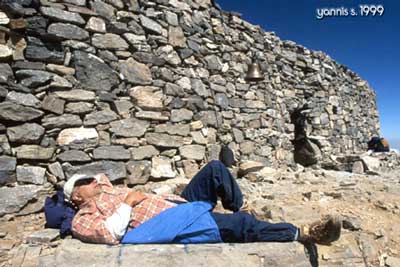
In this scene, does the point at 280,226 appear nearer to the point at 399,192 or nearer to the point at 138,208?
the point at 138,208

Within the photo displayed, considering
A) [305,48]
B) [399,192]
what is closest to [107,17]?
[399,192]

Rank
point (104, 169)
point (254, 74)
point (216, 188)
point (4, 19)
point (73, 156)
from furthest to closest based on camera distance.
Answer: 1. point (254, 74)
2. point (104, 169)
3. point (73, 156)
4. point (4, 19)
5. point (216, 188)

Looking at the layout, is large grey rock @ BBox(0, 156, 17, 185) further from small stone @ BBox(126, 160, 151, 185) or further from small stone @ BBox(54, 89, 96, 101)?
small stone @ BBox(126, 160, 151, 185)

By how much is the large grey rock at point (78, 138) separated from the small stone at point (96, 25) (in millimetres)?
1184

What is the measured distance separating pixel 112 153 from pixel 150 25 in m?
1.80

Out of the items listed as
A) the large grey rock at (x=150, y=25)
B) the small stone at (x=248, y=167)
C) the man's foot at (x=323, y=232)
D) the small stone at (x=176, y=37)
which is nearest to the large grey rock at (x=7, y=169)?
the large grey rock at (x=150, y=25)

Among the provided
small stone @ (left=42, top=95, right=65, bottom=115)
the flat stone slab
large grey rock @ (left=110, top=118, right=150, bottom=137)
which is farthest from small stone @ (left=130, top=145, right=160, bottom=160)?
the flat stone slab

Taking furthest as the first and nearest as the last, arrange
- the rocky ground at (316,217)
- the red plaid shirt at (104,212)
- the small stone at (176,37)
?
1. the small stone at (176,37)
2. the rocky ground at (316,217)
3. the red plaid shirt at (104,212)

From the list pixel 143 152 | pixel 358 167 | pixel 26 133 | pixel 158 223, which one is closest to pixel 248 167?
pixel 143 152

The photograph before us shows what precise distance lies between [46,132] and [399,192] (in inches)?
182

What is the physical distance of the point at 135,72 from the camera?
4062mm

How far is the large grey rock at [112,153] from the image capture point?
144 inches

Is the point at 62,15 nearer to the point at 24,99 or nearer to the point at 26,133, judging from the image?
the point at 24,99

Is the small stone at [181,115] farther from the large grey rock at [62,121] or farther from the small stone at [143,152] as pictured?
the large grey rock at [62,121]
